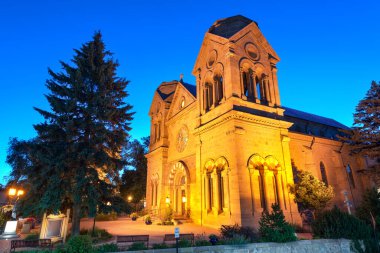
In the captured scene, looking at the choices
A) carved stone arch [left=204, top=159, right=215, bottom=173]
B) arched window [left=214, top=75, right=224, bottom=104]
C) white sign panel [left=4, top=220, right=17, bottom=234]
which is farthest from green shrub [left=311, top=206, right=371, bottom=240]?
white sign panel [left=4, top=220, right=17, bottom=234]

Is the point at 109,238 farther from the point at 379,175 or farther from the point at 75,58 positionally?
the point at 379,175

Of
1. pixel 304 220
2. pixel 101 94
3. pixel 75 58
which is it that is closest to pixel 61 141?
pixel 101 94

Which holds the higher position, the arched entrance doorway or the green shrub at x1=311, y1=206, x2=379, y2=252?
the arched entrance doorway

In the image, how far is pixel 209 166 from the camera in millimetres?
18953

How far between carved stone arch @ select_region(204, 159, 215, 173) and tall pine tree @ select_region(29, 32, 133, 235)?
7.10 metres

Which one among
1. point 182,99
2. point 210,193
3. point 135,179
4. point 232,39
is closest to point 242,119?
point 210,193

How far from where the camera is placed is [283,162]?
18531 mm

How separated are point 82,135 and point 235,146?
34.9 ft

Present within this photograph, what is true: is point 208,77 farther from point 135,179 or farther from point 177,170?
point 135,179

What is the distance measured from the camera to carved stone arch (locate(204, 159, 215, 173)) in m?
18.6

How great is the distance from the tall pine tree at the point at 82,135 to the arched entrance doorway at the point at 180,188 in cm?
872

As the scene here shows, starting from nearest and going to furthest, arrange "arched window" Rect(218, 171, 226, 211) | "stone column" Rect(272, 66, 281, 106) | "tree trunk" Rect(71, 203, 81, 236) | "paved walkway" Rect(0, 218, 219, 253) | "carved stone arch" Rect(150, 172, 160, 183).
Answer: "tree trunk" Rect(71, 203, 81, 236) → "paved walkway" Rect(0, 218, 219, 253) → "arched window" Rect(218, 171, 226, 211) → "stone column" Rect(272, 66, 281, 106) → "carved stone arch" Rect(150, 172, 160, 183)

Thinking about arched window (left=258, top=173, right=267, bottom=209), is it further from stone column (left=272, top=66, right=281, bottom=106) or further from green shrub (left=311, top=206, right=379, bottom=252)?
stone column (left=272, top=66, right=281, bottom=106)

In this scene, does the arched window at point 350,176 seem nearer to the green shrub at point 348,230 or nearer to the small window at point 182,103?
the green shrub at point 348,230
